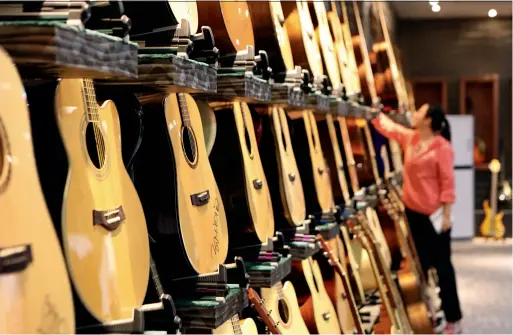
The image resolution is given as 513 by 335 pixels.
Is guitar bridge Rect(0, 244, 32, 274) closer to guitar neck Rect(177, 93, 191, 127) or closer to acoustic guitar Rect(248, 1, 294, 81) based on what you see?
guitar neck Rect(177, 93, 191, 127)

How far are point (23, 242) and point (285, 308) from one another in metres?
1.69

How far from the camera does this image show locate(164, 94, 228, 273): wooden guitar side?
167 cm

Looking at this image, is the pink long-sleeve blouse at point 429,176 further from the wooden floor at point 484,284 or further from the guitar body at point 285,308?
the guitar body at point 285,308

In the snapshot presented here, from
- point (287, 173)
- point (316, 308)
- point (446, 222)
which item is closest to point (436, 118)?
point (446, 222)

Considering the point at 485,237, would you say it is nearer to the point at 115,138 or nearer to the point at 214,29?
the point at 214,29

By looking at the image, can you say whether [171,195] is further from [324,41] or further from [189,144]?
[324,41]

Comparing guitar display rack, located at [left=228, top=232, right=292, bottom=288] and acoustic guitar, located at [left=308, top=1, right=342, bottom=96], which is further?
acoustic guitar, located at [left=308, top=1, right=342, bottom=96]

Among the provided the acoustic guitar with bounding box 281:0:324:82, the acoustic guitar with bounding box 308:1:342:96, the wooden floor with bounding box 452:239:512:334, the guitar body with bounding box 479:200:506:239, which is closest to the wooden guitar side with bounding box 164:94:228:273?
the acoustic guitar with bounding box 281:0:324:82

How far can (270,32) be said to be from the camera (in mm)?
2639

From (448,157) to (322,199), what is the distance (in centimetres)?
220

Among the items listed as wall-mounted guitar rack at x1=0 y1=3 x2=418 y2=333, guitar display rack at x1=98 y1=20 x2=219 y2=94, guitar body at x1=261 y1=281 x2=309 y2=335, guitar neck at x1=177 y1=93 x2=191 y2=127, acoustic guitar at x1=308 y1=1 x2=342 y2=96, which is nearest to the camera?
wall-mounted guitar rack at x1=0 y1=3 x2=418 y2=333

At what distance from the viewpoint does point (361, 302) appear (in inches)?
167

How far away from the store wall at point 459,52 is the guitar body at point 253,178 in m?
8.83

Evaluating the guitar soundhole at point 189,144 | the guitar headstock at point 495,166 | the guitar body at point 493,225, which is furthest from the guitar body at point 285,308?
the guitar headstock at point 495,166
